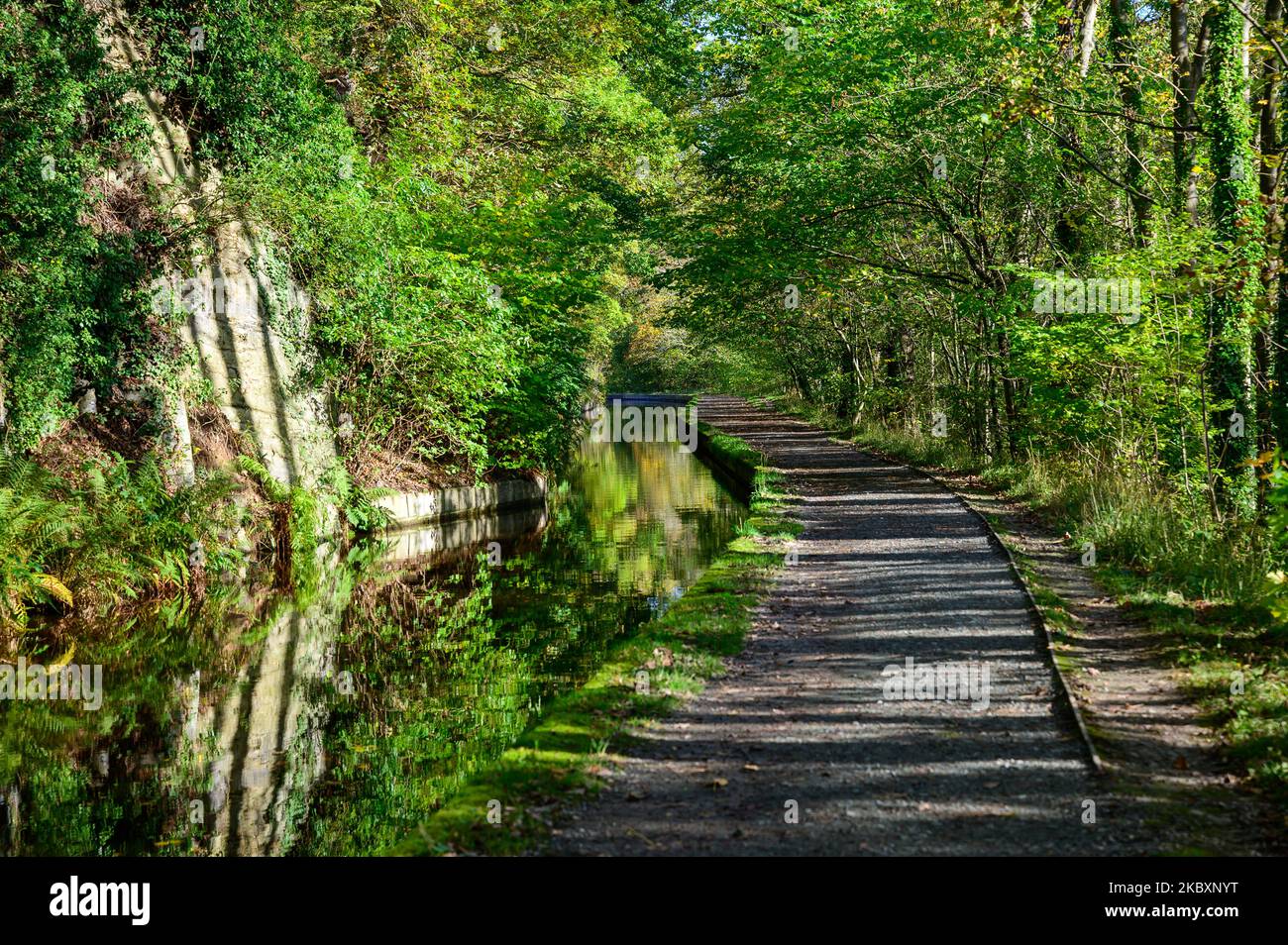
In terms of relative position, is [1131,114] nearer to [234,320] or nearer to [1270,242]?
[1270,242]

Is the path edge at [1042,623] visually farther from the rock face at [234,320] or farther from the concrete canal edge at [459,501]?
the rock face at [234,320]

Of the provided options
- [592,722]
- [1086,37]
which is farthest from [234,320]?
[1086,37]

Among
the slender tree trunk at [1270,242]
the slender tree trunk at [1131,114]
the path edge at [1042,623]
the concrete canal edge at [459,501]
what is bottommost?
the path edge at [1042,623]

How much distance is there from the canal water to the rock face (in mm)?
2123

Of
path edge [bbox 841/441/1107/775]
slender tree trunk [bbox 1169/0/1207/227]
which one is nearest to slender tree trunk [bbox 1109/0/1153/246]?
slender tree trunk [bbox 1169/0/1207/227]

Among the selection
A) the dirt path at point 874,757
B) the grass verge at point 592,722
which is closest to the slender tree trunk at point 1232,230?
→ the dirt path at point 874,757

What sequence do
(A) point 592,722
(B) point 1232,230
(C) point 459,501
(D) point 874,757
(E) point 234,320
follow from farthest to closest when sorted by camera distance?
(C) point 459,501 → (E) point 234,320 → (B) point 1232,230 → (A) point 592,722 → (D) point 874,757

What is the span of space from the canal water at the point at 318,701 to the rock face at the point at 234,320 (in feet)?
6.97

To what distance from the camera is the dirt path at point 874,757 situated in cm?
561

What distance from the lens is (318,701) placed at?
9.83 metres

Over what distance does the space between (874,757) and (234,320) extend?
1388 centimetres

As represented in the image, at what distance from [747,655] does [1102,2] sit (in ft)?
53.0

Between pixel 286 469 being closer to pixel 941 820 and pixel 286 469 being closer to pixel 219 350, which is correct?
pixel 219 350

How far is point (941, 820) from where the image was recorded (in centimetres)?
580
